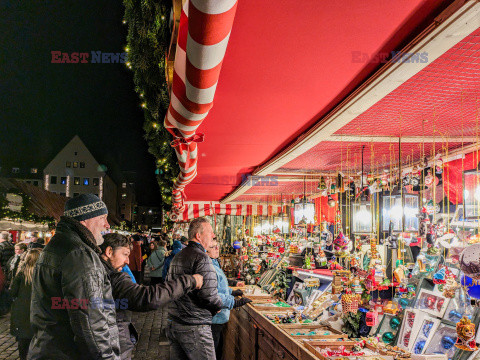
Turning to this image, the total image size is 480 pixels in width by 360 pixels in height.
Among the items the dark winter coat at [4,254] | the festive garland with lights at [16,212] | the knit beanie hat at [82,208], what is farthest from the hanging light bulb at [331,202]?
the festive garland with lights at [16,212]

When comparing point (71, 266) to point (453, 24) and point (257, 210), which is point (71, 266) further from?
point (257, 210)

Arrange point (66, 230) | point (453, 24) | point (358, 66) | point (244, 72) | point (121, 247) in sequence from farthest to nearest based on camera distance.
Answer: point (121, 247) < point (244, 72) < point (358, 66) < point (66, 230) < point (453, 24)

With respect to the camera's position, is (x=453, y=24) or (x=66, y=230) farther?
(x=66, y=230)

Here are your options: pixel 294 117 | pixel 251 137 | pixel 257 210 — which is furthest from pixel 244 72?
pixel 257 210

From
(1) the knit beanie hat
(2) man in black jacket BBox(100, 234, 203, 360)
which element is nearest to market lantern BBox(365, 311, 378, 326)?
(2) man in black jacket BBox(100, 234, 203, 360)

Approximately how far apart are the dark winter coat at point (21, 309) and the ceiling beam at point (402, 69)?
4.15 metres

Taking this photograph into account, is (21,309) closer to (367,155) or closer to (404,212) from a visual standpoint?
(404,212)

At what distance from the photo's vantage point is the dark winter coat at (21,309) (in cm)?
478

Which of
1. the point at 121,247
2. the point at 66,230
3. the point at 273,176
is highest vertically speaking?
the point at 273,176

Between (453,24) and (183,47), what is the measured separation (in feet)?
4.47

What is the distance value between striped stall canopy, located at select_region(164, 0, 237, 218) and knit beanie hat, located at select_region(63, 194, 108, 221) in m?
0.92

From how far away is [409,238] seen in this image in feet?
13.9

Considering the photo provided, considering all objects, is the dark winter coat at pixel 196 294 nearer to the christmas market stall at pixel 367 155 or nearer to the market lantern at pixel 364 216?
the christmas market stall at pixel 367 155

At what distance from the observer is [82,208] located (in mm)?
2479
